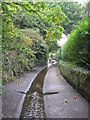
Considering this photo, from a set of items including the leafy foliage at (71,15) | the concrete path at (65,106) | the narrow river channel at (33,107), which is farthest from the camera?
the leafy foliage at (71,15)

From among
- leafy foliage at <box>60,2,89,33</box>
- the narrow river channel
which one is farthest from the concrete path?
leafy foliage at <box>60,2,89,33</box>

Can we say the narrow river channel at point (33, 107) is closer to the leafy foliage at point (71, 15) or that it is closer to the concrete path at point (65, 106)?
the concrete path at point (65, 106)

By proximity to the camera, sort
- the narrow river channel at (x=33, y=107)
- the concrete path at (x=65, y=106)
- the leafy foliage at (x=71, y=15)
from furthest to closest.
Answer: the leafy foliage at (x=71, y=15)
the narrow river channel at (x=33, y=107)
the concrete path at (x=65, y=106)

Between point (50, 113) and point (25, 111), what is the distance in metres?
0.83

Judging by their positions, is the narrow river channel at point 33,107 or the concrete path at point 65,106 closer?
the concrete path at point 65,106

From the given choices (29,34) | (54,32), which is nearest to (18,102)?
(54,32)

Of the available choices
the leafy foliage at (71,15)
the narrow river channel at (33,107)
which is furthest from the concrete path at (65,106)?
the leafy foliage at (71,15)

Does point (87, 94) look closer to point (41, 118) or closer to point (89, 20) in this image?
point (41, 118)

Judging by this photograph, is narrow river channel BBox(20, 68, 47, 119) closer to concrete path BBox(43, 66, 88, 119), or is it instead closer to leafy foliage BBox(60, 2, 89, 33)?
concrete path BBox(43, 66, 88, 119)

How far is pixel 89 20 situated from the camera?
4977 millimetres

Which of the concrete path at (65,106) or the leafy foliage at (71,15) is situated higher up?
the leafy foliage at (71,15)

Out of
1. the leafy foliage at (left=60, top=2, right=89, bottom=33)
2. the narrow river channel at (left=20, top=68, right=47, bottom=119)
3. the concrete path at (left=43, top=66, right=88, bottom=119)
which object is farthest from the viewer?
the leafy foliage at (left=60, top=2, right=89, bottom=33)

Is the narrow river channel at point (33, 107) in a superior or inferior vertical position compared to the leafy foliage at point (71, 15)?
inferior

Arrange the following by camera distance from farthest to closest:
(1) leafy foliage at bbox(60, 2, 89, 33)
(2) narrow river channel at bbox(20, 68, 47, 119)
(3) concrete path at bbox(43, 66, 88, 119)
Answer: (1) leafy foliage at bbox(60, 2, 89, 33) < (2) narrow river channel at bbox(20, 68, 47, 119) < (3) concrete path at bbox(43, 66, 88, 119)
